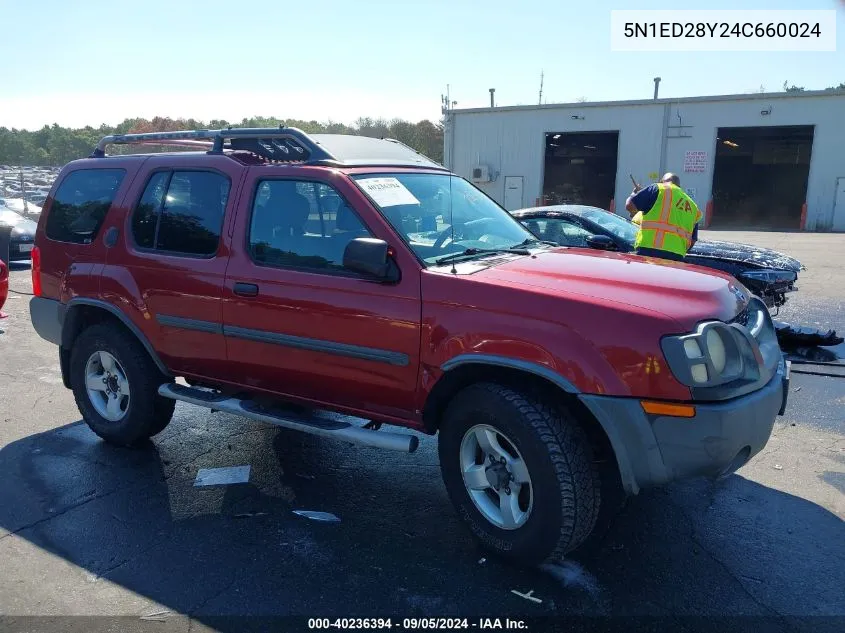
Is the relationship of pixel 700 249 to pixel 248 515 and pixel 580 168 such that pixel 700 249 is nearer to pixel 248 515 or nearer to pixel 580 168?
pixel 248 515

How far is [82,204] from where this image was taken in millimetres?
4922

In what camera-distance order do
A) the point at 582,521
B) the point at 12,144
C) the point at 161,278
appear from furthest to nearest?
1. the point at 12,144
2. the point at 161,278
3. the point at 582,521

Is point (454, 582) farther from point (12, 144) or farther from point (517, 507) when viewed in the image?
point (12, 144)

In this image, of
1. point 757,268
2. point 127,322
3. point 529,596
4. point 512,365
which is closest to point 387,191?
point 512,365

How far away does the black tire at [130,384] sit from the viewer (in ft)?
15.0

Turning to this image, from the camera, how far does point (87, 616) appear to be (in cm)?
292

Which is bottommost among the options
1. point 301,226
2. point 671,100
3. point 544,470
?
point 544,470

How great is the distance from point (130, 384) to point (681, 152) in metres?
28.3

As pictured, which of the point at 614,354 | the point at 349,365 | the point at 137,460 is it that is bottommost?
the point at 137,460

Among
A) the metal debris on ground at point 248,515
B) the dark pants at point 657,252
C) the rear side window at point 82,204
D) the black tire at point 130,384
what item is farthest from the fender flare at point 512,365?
the dark pants at point 657,252

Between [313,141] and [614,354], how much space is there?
2239mm

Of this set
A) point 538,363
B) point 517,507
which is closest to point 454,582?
point 517,507

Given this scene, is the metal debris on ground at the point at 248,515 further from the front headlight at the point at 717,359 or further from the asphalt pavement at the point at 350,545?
the front headlight at the point at 717,359

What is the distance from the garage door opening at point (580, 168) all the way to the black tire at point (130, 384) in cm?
2876
